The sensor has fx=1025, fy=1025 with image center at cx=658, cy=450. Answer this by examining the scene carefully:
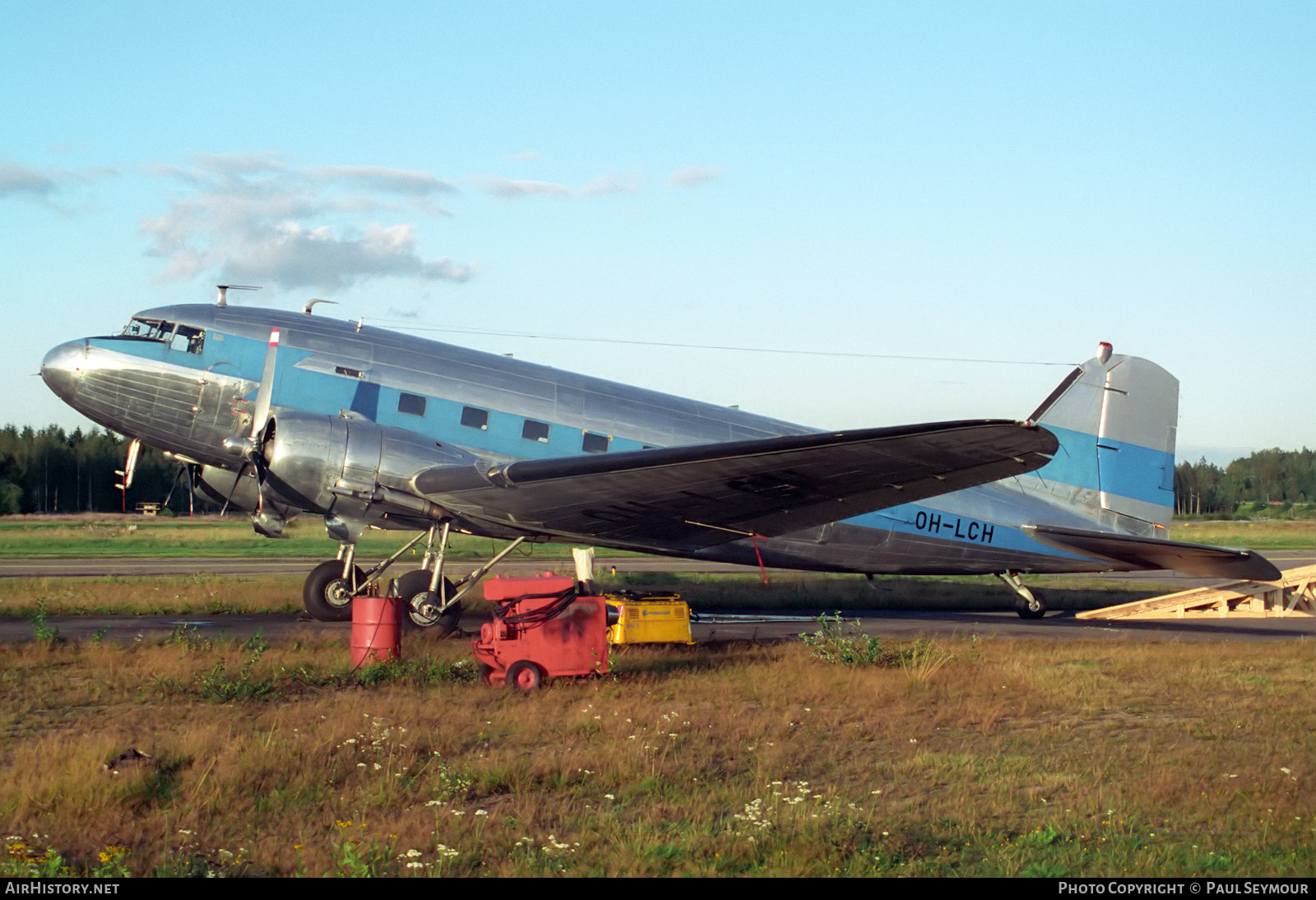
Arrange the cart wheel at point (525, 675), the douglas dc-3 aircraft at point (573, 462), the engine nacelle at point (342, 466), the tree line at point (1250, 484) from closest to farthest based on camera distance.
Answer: the cart wheel at point (525, 675)
the douglas dc-3 aircraft at point (573, 462)
the engine nacelle at point (342, 466)
the tree line at point (1250, 484)

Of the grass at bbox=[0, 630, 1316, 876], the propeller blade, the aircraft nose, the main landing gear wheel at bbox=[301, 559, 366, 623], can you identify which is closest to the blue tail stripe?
the grass at bbox=[0, 630, 1316, 876]

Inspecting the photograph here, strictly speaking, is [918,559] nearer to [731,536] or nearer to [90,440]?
[731,536]

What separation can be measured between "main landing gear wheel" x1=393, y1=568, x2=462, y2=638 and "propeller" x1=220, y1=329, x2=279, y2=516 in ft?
7.67

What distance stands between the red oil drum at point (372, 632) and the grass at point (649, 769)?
34 cm

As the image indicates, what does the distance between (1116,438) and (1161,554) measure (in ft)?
8.67

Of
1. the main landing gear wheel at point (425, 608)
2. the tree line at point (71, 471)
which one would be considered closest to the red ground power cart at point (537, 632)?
the main landing gear wheel at point (425, 608)

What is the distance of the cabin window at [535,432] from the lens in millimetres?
15664

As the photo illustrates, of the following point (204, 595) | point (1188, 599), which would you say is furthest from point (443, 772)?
point (1188, 599)

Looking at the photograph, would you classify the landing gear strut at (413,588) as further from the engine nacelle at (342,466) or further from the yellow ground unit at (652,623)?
the yellow ground unit at (652,623)

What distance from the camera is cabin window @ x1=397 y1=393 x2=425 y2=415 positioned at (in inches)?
603

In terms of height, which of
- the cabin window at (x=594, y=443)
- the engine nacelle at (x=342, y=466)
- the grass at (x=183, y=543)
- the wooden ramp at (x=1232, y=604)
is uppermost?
the cabin window at (x=594, y=443)

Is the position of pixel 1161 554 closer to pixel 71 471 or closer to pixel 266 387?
pixel 266 387

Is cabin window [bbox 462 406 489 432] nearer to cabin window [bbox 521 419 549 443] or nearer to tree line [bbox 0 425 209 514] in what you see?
cabin window [bbox 521 419 549 443]
